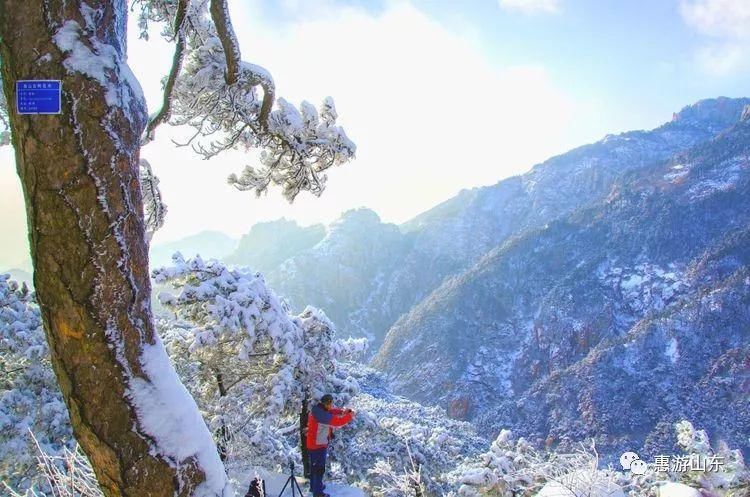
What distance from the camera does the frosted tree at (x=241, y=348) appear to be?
753cm

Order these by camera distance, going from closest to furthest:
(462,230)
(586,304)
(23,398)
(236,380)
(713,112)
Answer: (23,398), (236,380), (586,304), (462,230), (713,112)

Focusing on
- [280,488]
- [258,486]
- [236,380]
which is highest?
[258,486]

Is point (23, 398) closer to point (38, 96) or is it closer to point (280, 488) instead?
point (280, 488)

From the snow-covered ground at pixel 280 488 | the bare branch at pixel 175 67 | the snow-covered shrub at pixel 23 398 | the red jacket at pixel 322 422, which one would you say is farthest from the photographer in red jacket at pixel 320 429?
the bare branch at pixel 175 67

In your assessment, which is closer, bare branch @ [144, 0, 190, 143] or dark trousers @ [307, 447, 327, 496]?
bare branch @ [144, 0, 190, 143]

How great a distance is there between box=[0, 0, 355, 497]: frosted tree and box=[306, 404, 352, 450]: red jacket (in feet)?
14.2

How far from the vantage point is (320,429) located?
20.5ft

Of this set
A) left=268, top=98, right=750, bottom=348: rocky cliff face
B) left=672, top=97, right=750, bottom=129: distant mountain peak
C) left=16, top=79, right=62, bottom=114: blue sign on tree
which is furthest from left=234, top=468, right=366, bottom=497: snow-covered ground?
left=672, top=97, right=750, bottom=129: distant mountain peak

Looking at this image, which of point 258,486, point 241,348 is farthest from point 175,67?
point 241,348

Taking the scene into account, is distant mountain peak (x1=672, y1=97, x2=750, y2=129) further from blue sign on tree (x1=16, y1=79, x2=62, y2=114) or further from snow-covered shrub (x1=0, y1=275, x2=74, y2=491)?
blue sign on tree (x1=16, y1=79, x2=62, y2=114)

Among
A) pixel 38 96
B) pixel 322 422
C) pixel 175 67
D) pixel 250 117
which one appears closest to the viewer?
pixel 38 96

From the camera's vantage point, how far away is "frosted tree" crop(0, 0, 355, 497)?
58.9 inches

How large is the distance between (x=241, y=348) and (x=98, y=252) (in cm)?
629

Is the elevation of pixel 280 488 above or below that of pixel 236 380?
below
